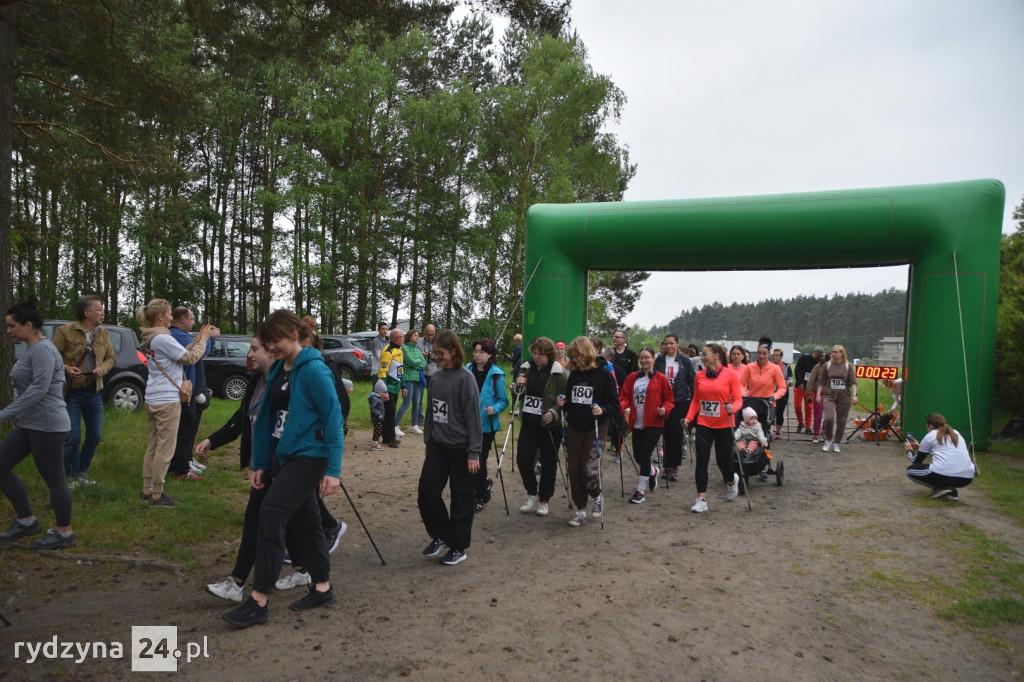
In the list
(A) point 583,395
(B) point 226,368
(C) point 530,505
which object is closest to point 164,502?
(C) point 530,505

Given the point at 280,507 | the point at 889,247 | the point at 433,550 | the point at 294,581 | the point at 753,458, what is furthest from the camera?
the point at 889,247

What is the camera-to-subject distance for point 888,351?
1290 centimetres

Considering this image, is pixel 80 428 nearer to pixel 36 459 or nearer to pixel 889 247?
pixel 36 459

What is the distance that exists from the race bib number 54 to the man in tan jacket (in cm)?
327

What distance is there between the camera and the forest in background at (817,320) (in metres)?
12.7

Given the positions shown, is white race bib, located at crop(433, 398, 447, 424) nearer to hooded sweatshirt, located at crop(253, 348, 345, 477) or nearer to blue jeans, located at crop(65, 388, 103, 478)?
hooded sweatshirt, located at crop(253, 348, 345, 477)

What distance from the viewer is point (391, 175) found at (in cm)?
2847

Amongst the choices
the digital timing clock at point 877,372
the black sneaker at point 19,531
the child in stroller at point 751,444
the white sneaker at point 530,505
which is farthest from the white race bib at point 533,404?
the digital timing clock at point 877,372

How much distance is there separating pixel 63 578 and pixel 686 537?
198 inches

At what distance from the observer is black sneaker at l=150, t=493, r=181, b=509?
6.31m

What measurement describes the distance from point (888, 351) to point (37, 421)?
13.4 meters

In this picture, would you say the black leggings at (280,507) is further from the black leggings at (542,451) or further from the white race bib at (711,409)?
the white race bib at (711,409)

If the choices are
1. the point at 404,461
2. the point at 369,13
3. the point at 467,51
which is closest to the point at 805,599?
the point at 404,461

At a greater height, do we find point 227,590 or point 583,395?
point 583,395
